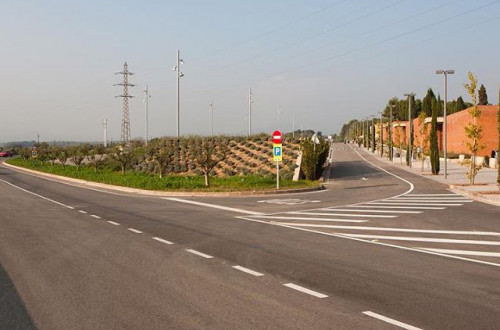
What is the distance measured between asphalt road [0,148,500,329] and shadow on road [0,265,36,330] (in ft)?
0.08

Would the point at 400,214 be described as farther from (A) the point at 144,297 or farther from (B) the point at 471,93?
(B) the point at 471,93

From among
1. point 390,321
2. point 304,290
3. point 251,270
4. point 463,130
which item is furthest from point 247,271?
point 463,130

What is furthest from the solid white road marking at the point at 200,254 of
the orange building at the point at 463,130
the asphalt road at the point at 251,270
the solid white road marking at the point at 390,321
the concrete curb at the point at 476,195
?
the orange building at the point at 463,130

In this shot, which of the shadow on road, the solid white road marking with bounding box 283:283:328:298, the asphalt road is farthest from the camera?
the solid white road marking with bounding box 283:283:328:298

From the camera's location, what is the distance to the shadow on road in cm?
569

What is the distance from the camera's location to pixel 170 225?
14.4 m

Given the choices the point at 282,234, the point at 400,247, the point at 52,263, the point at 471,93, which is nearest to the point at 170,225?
the point at 282,234

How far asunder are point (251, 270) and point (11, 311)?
3.82 m

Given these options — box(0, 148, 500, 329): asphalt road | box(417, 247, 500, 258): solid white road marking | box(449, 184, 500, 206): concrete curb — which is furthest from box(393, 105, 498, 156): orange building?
box(417, 247, 500, 258): solid white road marking

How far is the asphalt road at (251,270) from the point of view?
5.95m

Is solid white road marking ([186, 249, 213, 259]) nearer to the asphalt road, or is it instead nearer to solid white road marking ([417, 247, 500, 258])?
the asphalt road

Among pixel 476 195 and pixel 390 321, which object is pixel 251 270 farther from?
pixel 476 195

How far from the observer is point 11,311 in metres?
6.22

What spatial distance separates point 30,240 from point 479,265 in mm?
10142
